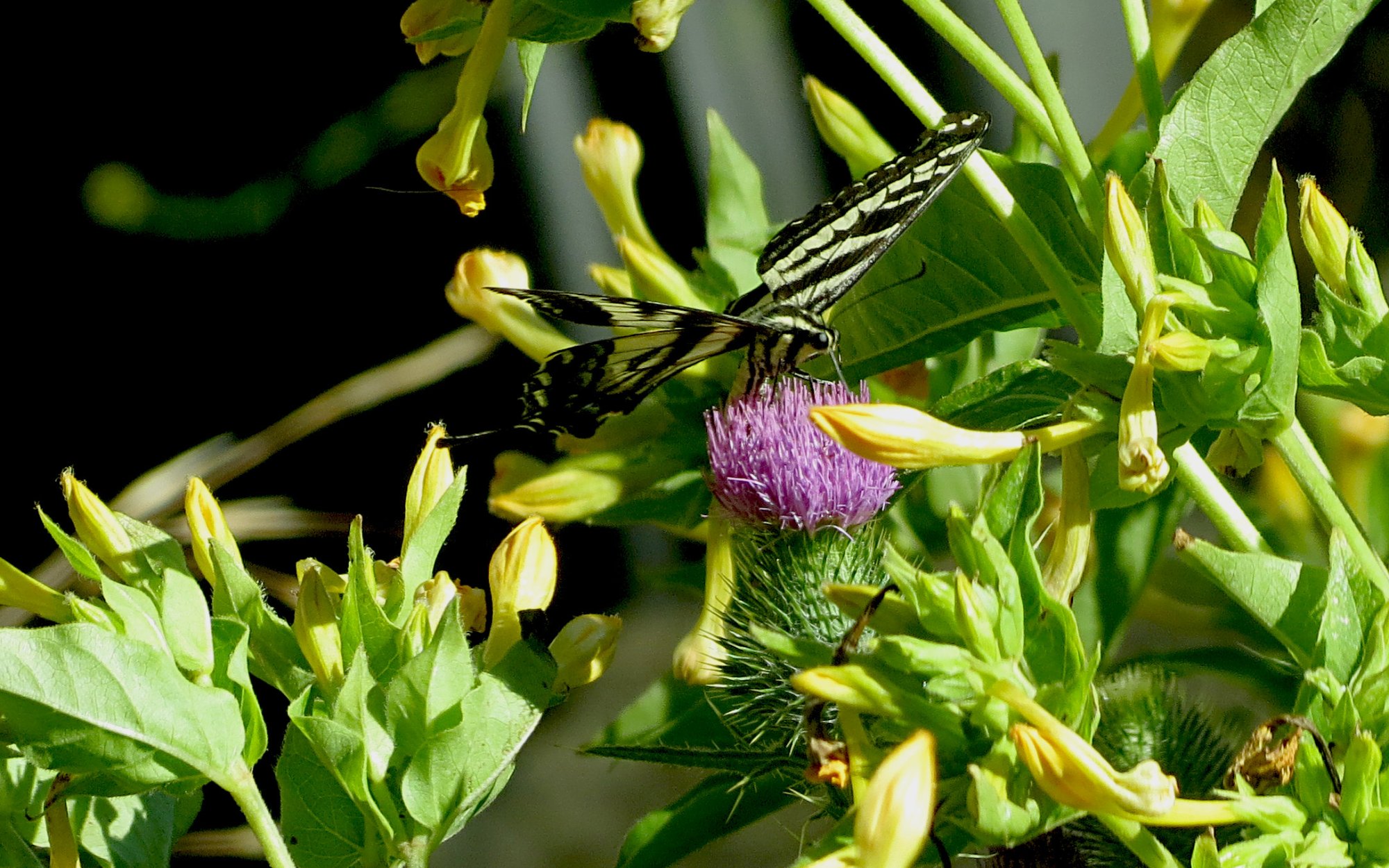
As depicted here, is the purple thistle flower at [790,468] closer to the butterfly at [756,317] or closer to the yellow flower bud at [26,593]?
the butterfly at [756,317]

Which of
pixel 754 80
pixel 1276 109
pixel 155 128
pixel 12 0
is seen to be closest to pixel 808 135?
pixel 754 80

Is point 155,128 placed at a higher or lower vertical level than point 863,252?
higher

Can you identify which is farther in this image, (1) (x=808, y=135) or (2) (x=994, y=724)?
(1) (x=808, y=135)

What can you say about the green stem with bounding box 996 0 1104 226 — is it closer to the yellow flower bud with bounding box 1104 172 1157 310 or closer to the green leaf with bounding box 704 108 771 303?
the yellow flower bud with bounding box 1104 172 1157 310

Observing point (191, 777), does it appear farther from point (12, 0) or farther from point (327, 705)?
point (12, 0)

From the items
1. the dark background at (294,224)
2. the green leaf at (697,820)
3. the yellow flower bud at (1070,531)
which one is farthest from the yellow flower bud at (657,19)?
the dark background at (294,224)

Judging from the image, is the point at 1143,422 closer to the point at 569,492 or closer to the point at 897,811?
the point at 897,811

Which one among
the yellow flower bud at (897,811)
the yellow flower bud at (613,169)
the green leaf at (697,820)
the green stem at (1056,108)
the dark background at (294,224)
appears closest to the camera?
the yellow flower bud at (897,811)
